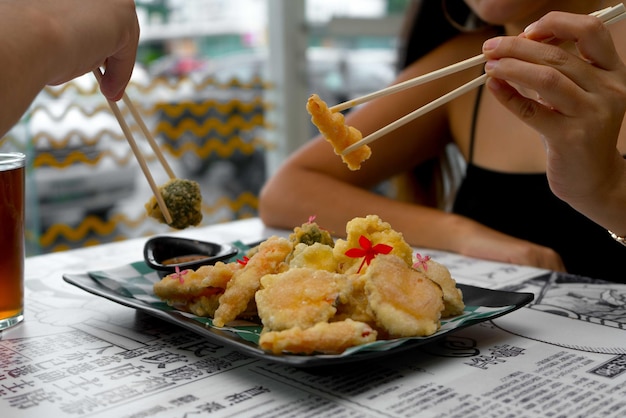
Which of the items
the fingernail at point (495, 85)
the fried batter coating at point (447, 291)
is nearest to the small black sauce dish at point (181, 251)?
the fried batter coating at point (447, 291)

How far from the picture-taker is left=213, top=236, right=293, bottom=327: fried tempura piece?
2.80ft

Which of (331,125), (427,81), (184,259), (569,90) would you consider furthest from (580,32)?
(184,259)

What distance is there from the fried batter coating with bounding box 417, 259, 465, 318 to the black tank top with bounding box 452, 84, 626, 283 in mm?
790

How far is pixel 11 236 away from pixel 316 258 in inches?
17.3

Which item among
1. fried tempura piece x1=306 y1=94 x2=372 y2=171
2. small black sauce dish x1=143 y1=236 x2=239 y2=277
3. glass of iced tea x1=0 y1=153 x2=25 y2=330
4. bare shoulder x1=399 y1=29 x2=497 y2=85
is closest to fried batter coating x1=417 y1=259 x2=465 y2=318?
fried tempura piece x1=306 y1=94 x2=372 y2=171

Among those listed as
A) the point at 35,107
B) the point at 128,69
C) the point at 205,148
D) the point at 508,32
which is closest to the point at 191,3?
the point at 205,148

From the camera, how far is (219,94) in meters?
3.76

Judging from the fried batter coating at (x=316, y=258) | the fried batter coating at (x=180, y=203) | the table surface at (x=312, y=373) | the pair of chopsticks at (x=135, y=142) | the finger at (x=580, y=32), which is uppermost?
the finger at (x=580, y=32)

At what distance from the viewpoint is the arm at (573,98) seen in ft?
3.14

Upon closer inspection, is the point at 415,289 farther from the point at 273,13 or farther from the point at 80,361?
the point at 273,13

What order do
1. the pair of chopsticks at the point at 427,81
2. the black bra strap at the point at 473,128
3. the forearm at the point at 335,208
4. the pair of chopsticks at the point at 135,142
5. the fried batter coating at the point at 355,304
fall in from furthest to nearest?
the black bra strap at the point at 473,128, the forearm at the point at 335,208, the pair of chopsticks at the point at 135,142, the pair of chopsticks at the point at 427,81, the fried batter coating at the point at 355,304

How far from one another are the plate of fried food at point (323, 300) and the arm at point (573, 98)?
0.93ft

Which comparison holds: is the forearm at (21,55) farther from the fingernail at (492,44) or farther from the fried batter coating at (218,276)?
the fingernail at (492,44)

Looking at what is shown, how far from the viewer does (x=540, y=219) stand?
1.65 m
